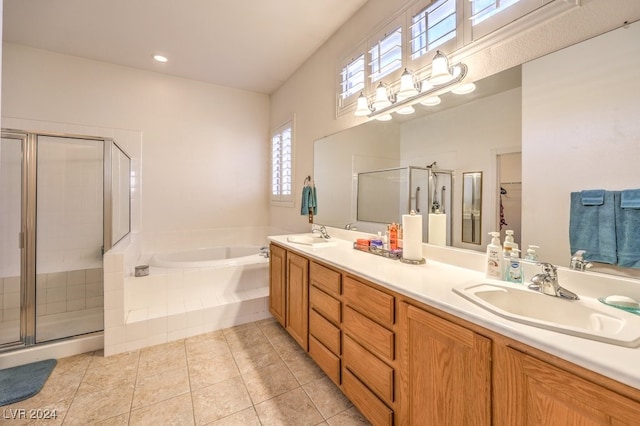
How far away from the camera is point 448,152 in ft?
5.14

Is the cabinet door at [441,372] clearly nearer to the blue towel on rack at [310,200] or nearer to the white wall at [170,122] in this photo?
the blue towel on rack at [310,200]

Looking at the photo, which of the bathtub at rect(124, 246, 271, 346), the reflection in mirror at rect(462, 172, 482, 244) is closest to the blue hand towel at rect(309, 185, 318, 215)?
the bathtub at rect(124, 246, 271, 346)

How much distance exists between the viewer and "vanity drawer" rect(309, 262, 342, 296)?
1.55 m

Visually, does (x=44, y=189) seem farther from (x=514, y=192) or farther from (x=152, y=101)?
(x=514, y=192)

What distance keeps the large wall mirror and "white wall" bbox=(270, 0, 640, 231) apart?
58 millimetres

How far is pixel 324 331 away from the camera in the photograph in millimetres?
1684

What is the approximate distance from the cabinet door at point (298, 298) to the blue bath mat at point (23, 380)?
162 centimetres

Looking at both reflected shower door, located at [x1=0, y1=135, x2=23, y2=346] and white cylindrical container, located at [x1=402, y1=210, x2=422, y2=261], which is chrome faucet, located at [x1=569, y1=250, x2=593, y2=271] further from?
reflected shower door, located at [x1=0, y1=135, x2=23, y2=346]

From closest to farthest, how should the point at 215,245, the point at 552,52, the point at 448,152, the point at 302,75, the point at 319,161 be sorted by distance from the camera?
the point at 552,52
the point at 448,152
the point at 319,161
the point at 302,75
the point at 215,245

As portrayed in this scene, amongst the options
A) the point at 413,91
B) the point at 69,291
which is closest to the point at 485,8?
the point at 413,91

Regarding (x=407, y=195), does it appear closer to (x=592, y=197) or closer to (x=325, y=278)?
(x=325, y=278)

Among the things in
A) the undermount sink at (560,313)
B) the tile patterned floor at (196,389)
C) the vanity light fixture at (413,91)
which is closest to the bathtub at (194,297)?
the tile patterned floor at (196,389)

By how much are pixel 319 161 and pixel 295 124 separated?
0.75 meters

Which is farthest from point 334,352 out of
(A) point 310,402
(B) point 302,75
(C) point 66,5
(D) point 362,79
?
(C) point 66,5
